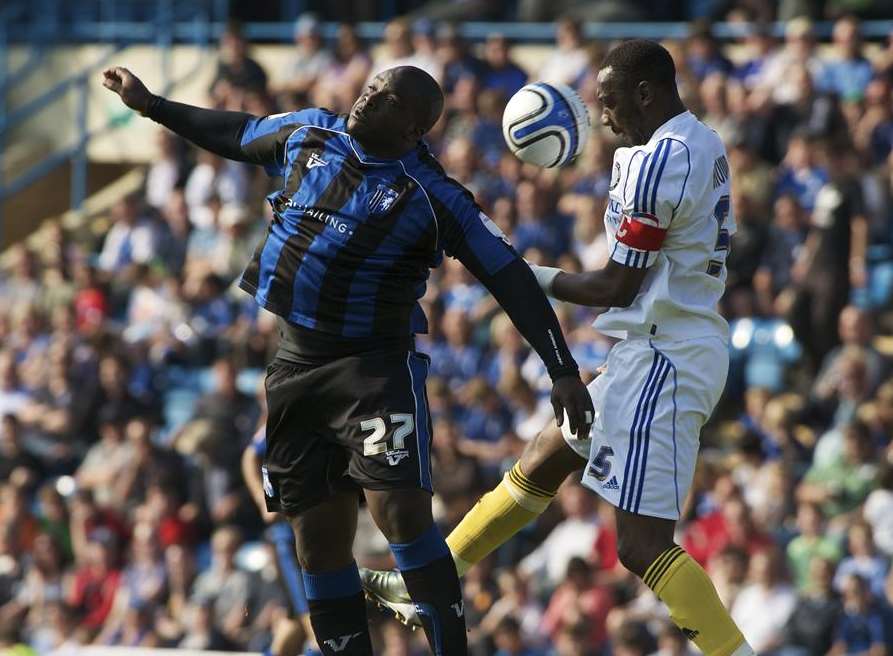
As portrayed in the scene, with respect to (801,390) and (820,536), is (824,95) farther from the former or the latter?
(820,536)

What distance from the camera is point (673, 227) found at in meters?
6.28

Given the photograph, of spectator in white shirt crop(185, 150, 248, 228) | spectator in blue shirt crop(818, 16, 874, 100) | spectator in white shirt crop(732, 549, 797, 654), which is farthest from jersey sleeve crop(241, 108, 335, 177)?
spectator in white shirt crop(185, 150, 248, 228)

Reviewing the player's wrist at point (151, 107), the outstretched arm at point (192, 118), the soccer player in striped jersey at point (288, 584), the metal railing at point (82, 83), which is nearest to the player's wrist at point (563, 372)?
the outstretched arm at point (192, 118)

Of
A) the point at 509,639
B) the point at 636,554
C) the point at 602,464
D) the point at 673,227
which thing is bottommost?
the point at 509,639

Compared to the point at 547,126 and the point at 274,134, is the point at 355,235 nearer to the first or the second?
the point at 274,134

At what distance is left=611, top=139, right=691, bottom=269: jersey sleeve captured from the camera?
6.17 meters

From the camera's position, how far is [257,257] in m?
6.51

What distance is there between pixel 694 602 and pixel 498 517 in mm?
910

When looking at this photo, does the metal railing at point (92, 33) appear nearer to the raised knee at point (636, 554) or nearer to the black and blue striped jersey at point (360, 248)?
the black and blue striped jersey at point (360, 248)

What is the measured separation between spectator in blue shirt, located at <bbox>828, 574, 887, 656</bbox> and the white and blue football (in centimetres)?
430

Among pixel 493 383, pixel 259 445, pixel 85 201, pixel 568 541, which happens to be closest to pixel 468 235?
pixel 259 445

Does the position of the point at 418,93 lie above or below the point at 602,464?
above

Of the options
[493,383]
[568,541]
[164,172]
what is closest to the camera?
[568,541]

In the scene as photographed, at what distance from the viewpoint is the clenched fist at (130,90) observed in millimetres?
6770
